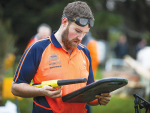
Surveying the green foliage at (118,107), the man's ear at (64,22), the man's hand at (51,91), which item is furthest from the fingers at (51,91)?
the green foliage at (118,107)

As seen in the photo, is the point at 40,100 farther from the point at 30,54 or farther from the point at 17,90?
the point at 30,54

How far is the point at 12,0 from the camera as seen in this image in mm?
17422

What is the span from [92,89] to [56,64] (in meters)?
0.44

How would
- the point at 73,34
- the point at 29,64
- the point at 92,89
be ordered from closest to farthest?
the point at 92,89
the point at 29,64
the point at 73,34

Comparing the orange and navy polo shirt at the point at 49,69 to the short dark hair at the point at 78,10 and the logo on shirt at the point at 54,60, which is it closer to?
the logo on shirt at the point at 54,60

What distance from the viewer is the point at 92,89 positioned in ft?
5.89

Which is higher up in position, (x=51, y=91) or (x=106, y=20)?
(x=106, y=20)

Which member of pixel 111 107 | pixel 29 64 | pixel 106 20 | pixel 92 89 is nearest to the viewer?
pixel 92 89

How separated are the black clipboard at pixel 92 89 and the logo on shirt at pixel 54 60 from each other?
309 mm

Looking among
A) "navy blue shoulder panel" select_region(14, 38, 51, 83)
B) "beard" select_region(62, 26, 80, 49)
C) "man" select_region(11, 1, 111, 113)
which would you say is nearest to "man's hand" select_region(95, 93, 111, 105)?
"man" select_region(11, 1, 111, 113)

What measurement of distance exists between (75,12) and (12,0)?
16781 mm

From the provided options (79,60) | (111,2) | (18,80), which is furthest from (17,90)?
(111,2)

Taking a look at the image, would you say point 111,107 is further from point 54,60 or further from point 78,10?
point 78,10

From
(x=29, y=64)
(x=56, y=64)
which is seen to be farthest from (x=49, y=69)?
(x=29, y=64)
